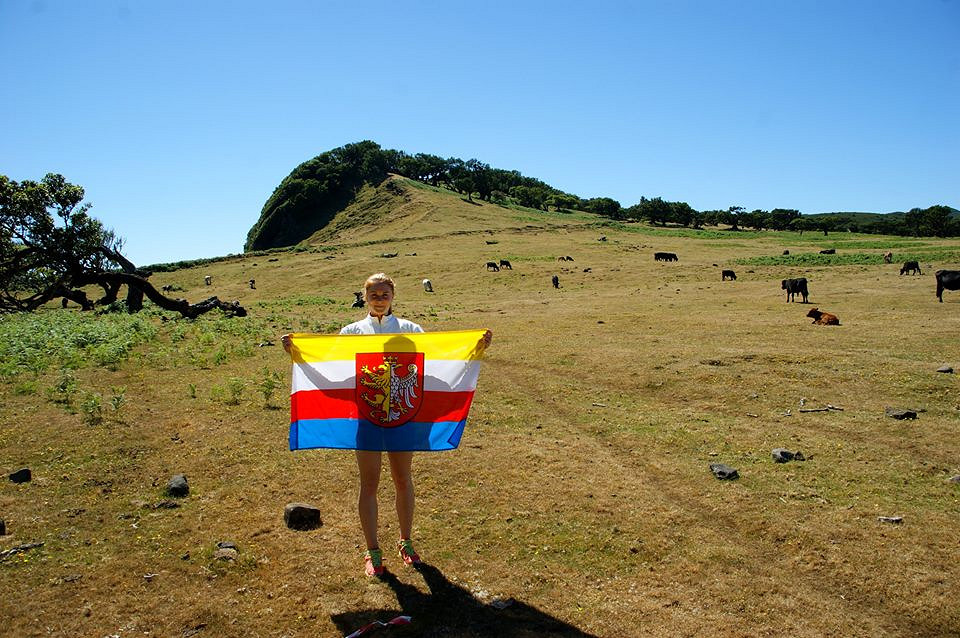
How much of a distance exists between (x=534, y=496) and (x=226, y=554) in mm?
4467

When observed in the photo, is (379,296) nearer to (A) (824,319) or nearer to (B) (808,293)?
(A) (824,319)

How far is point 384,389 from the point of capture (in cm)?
693

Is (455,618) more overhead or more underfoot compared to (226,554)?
more underfoot

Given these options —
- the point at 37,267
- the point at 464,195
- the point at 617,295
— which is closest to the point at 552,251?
the point at 617,295

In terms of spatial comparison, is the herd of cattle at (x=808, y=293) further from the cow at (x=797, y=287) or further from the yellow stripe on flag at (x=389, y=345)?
the yellow stripe on flag at (x=389, y=345)

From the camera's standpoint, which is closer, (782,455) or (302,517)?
(302,517)

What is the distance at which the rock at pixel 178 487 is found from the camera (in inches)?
358

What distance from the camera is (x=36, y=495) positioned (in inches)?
345

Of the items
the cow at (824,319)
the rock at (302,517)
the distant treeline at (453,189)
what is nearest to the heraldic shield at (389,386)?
the rock at (302,517)

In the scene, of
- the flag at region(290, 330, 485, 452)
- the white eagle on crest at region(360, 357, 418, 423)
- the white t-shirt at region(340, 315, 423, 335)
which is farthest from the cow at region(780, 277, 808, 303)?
the white eagle on crest at region(360, 357, 418, 423)

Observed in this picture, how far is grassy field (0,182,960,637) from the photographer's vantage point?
636 centimetres

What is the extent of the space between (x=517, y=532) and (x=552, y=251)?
5989 centimetres

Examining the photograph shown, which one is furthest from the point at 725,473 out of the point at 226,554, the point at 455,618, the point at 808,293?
the point at 808,293

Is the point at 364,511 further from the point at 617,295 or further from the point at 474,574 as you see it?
the point at 617,295
